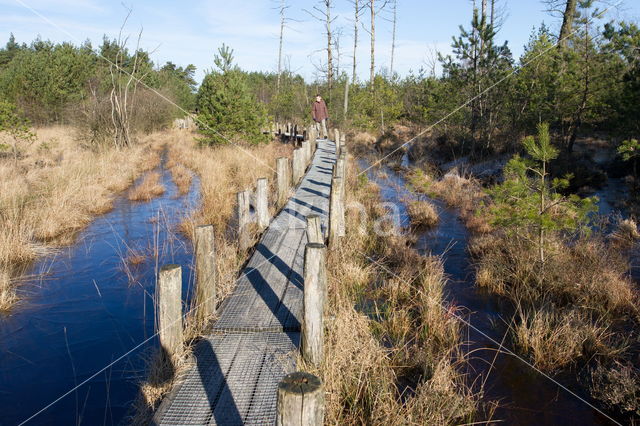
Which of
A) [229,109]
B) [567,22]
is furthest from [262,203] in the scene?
[567,22]

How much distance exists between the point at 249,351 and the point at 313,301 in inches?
28.3

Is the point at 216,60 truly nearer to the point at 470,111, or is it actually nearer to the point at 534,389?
the point at 470,111

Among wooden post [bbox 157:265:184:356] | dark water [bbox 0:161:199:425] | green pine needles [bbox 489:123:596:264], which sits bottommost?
dark water [bbox 0:161:199:425]

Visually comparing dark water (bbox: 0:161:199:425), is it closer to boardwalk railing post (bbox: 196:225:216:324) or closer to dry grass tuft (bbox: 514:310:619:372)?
boardwalk railing post (bbox: 196:225:216:324)

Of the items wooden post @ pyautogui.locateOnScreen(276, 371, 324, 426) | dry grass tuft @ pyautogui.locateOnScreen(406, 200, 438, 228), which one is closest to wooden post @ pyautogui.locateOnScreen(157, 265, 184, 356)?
wooden post @ pyautogui.locateOnScreen(276, 371, 324, 426)

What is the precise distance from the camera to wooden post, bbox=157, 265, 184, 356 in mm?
3373

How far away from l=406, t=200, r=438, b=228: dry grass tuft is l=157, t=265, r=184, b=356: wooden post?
21.7 feet

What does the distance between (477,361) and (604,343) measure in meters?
1.30

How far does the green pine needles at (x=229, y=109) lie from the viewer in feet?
51.0

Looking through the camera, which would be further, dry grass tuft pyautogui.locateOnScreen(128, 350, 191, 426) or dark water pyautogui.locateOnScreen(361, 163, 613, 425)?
dark water pyautogui.locateOnScreen(361, 163, 613, 425)

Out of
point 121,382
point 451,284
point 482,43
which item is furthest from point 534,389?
point 482,43

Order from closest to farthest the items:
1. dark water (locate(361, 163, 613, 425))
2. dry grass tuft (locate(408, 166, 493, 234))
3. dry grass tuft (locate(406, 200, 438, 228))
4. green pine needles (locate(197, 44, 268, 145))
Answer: dark water (locate(361, 163, 613, 425))
dry grass tuft (locate(408, 166, 493, 234))
dry grass tuft (locate(406, 200, 438, 228))
green pine needles (locate(197, 44, 268, 145))

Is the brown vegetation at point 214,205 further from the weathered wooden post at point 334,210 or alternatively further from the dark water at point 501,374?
the dark water at point 501,374

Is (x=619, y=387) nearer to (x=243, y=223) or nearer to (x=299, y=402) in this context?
(x=299, y=402)
